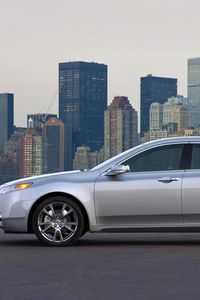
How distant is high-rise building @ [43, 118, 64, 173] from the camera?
452ft

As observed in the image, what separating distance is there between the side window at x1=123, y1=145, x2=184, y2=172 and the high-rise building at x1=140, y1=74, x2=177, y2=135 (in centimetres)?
16617

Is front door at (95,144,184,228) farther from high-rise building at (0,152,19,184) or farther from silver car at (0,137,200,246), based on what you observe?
high-rise building at (0,152,19,184)

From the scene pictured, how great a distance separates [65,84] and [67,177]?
179641mm

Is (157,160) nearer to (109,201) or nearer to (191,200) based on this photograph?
(191,200)

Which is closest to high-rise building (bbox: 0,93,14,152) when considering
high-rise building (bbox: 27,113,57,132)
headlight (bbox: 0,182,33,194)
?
high-rise building (bbox: 27,113,57,132)

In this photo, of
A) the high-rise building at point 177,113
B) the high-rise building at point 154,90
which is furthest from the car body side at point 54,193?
the high-rise building at point 154,90

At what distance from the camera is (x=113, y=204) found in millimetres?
11570

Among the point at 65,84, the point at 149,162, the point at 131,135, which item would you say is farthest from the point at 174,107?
the point at 149,162

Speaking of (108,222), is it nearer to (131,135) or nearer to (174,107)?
(131,135)

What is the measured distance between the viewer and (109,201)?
1157 cm

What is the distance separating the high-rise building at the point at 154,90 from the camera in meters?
186

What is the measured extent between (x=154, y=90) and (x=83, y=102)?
15697mm

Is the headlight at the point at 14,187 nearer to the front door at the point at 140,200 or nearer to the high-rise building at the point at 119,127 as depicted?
the front door at the point at 140,200

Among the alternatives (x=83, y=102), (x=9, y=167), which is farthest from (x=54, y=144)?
(x=83, y=102)
